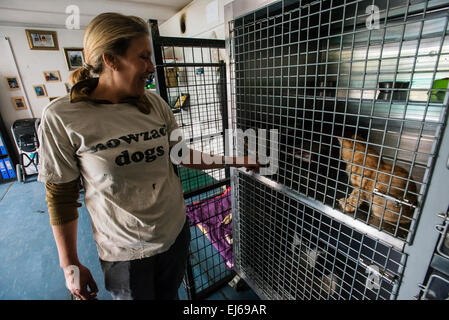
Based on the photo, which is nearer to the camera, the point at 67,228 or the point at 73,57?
the point at 67,228

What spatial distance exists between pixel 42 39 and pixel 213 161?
16.0 feet

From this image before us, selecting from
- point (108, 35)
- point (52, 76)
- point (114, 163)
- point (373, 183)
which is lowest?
point (373, 183)

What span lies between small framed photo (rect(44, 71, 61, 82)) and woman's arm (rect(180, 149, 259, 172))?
4.69 meters

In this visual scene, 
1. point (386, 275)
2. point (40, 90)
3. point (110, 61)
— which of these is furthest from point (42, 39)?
point (386, 275)

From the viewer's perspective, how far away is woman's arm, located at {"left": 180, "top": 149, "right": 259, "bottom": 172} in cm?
110

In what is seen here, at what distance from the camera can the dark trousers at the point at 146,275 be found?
86 cm

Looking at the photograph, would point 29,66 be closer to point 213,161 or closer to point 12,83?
point 12,83

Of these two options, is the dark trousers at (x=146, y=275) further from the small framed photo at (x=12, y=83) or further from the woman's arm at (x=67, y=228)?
the small framed photo at (x=12, y=83)

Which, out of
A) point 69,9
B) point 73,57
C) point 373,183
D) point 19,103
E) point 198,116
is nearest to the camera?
point 373,183

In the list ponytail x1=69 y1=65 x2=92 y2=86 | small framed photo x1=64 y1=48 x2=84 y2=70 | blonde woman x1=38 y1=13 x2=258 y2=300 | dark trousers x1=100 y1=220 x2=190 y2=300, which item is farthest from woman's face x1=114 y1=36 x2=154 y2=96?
small framed photo x1=64 y1=48 x2=84 y2=70

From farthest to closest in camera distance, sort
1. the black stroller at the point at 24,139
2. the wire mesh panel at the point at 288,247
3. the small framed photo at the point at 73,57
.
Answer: the small framed photo at the point at 73,57
the black stroller at the point at 24,139
the wire mesh panel at the point at 288,247

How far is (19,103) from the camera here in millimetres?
4031

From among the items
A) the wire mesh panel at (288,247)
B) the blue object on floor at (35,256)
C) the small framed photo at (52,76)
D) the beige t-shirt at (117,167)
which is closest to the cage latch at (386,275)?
the wire mesh panel at (288,247)

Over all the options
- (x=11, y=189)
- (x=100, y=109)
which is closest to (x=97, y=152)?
(x=100, y=109)
